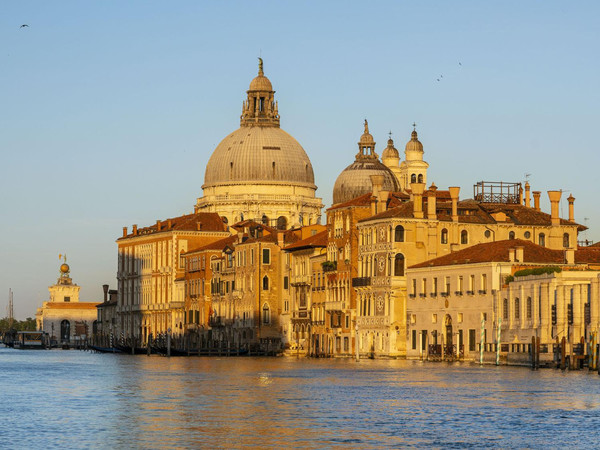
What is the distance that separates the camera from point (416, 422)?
129ft

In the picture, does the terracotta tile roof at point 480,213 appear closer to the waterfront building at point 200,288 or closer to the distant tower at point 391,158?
the waterfront building at point 200,288

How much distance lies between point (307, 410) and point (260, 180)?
10158 cm

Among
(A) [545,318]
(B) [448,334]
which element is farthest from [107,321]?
(A) [545,318]

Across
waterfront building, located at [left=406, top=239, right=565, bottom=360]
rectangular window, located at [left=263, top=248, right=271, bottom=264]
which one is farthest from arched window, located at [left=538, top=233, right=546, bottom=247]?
rectangular window, located at [left=263, top=248, right=271, bottom=264]

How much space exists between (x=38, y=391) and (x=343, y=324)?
42.8m

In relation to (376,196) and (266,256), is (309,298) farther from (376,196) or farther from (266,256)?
(376,196)

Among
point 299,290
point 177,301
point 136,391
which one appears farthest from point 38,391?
point 177,301

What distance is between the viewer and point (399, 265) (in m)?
89.1

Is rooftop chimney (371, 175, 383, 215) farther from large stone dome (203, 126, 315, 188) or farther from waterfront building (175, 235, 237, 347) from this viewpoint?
large stone dome (203, 126, 315, 188)

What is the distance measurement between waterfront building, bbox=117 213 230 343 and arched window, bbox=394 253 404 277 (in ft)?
136

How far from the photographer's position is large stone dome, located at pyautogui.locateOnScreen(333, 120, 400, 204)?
132250 mm

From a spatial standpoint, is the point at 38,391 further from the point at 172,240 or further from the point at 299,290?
the point at 172,240

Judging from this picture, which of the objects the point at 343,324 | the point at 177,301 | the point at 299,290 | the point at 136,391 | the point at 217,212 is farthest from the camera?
the point at 217,212

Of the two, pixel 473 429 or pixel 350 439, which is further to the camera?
pixel 473 429
